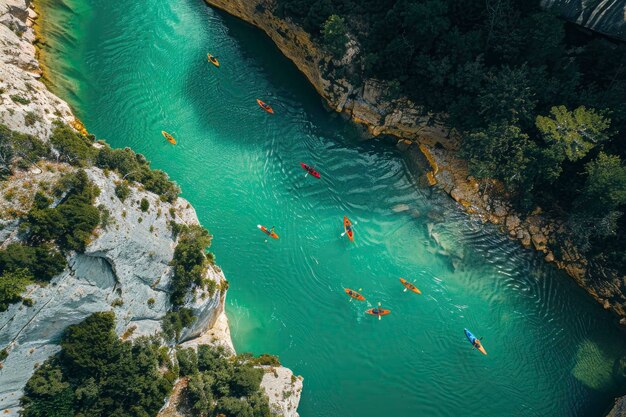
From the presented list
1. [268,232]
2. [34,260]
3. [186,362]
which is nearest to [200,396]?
[186,362]

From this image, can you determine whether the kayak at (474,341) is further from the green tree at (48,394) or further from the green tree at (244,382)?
the green tree at (48,394)

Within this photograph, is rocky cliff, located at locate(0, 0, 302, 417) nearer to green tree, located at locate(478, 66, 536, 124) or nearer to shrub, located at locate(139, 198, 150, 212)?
shrub, located at locate(139, 198, 150, 212)

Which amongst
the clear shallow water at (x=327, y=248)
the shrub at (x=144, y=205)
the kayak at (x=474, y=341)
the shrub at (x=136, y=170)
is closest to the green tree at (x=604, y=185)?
the clear shallow water at (x=327, y=248)

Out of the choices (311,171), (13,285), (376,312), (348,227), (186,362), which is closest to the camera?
(13,285)

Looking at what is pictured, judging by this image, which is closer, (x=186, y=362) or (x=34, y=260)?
(x=34, y=260)

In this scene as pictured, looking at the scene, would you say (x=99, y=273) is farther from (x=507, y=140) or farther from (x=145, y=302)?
(x=507, y=140)

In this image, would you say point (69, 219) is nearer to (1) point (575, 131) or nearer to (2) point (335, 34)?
(2) point (335, 34)

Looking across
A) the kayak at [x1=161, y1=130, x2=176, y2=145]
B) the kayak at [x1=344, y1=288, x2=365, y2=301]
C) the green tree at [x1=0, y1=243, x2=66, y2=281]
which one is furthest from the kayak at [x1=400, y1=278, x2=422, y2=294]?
the green tree at [x1=0, y1=243, x2=66, y2=281]
